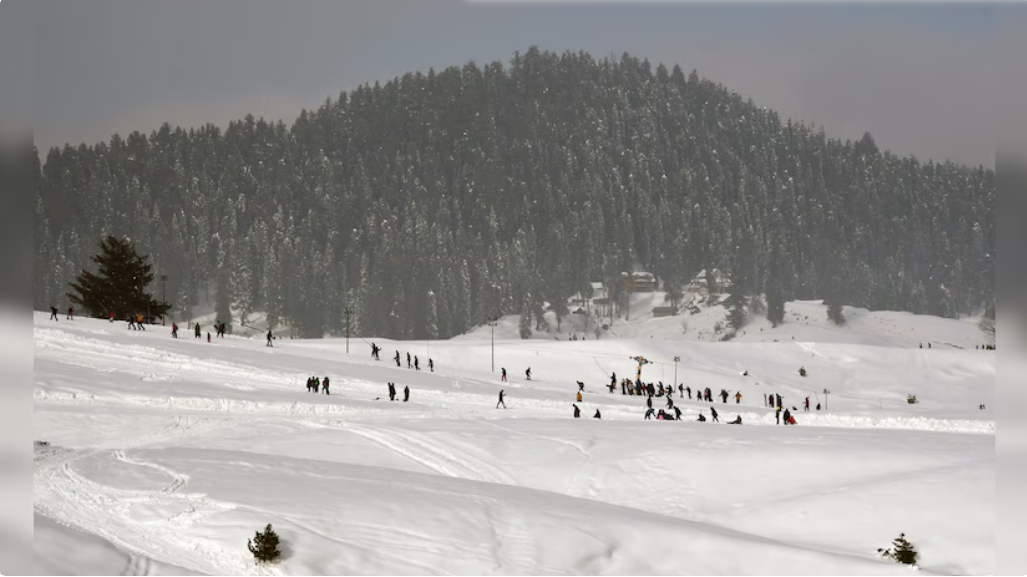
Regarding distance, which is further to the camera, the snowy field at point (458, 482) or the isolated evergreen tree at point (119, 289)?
the isolated evergreen tree at point (119, 289)

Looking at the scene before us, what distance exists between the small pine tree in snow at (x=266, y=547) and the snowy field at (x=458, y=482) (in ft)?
0.58

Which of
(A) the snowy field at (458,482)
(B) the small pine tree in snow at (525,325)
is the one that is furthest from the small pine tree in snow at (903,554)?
(B) the small pine tree in snow at (525,325)

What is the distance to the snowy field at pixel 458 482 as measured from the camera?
1434 centimetres

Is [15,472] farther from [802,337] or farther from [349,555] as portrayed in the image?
[802,337]

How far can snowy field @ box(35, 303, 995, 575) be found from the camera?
14.3 metres

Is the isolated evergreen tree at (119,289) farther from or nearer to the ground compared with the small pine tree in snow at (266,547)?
farther from the ground

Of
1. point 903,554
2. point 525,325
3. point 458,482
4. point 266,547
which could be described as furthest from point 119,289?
point 525,325

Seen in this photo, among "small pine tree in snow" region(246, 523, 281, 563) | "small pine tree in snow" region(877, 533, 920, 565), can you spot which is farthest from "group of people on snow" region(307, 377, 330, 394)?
"small pine tree in snow" region(877, 533, 920, 565)

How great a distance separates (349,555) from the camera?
14.0 metres

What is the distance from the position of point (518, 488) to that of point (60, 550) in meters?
12.7

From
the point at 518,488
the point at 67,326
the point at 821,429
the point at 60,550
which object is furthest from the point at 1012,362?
the point at 67,326

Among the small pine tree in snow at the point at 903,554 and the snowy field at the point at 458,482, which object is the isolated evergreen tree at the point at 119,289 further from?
the small pine tree in snow at the point at 903,554

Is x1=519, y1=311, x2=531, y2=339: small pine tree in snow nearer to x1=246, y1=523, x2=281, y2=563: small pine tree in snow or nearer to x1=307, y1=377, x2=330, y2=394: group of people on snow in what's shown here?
x1=307, y1=377, x2=330, y2=394: group of people on snow

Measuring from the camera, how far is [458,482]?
65.3 feet
